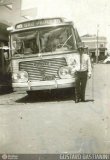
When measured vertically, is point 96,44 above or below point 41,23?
above

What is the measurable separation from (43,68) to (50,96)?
1195 millimetres

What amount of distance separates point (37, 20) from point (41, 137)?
370cm

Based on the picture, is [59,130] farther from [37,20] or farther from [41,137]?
[37,20]

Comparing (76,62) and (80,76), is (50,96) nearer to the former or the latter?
(76,62)

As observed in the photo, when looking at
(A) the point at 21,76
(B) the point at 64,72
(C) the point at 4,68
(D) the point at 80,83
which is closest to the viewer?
(D) the point at 80,83

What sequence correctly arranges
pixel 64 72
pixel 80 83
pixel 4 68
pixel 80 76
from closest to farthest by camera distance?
pixel 80 76 < pixel 80 83 < pixel 64 72 < pixel 4 68

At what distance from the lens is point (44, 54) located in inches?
305

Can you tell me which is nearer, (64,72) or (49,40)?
(64,72)

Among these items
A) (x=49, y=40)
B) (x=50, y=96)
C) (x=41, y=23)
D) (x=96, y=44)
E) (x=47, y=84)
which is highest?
(x=96, y=44)

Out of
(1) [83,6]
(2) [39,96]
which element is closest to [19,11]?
(2) [39,96]

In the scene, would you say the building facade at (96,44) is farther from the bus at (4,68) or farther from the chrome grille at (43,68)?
the chrome grille at (43,68)

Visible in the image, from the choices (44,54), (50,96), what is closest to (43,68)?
(44,54)

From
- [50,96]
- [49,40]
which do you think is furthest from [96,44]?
[49,40]

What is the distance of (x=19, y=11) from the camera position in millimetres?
15992
